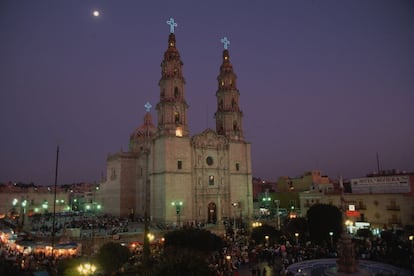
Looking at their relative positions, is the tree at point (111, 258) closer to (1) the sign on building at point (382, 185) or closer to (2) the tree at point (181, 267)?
(2) the tree at point (181, 267)

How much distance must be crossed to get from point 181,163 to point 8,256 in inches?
913

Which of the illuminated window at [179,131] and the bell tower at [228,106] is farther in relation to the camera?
the bell tower at [228,106]

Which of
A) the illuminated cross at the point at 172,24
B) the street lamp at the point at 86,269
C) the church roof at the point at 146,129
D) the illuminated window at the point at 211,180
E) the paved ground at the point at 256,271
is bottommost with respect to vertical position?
the paved ground at the point at 256,271

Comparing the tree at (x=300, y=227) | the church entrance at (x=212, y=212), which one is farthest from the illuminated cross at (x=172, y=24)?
the tree at (x=300, y=227)

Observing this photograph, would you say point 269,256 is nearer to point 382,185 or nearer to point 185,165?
point 185,165

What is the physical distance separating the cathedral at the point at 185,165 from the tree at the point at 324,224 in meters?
13.2

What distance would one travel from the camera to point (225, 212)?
47750mm

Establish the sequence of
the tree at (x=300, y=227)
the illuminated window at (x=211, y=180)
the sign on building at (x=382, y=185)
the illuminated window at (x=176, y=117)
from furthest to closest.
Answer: the illuminated window at (x=211, y=180)
the illuminated window at (x=176, y=117)
the sign on building at (x=382, y=185)
the tree at (x=300, y=227)

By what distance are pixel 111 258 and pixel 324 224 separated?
19.3 meters

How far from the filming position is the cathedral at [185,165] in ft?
143

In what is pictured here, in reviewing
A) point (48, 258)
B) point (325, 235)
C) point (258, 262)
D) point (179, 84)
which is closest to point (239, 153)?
point (179, 84)

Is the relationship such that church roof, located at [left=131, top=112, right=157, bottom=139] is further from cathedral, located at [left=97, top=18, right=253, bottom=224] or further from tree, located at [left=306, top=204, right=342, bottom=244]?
tree, located at [left=306, top=204, right=342, bottom=244]

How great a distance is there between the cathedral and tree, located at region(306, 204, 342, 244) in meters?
13.2

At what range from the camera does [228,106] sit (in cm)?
5147
